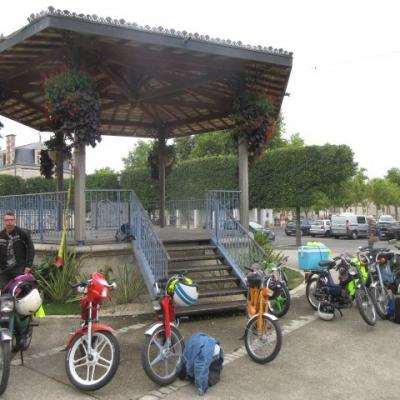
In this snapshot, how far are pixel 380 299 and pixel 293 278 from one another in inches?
165

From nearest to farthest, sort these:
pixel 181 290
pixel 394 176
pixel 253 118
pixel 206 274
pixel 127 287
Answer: pixel 181 290
pixel 127 287
pixel 253 118
pixel 206 274
pixel 394 176

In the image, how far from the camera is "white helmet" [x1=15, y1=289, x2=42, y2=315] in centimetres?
483

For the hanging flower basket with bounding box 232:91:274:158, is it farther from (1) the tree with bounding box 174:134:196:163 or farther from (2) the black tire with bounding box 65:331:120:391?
(1) the tree with bounding box 174:134:196:163

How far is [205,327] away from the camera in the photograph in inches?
257

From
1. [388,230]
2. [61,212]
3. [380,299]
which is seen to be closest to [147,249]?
[61,212]

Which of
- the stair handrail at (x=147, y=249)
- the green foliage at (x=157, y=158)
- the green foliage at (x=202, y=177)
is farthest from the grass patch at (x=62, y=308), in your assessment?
the green foliage at (x=202, y=177)

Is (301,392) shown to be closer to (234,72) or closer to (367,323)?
(367,323)

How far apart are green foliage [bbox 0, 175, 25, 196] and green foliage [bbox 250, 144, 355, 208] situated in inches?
885

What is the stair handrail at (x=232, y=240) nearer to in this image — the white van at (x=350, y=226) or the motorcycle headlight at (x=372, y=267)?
the motorcycle headlight at (x=372, y=267)

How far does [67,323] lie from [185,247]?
2.56 m

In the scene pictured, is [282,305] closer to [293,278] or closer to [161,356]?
[161,356]

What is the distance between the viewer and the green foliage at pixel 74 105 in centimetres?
711

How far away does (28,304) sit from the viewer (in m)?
4.84

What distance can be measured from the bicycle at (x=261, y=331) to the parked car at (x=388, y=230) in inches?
1024
